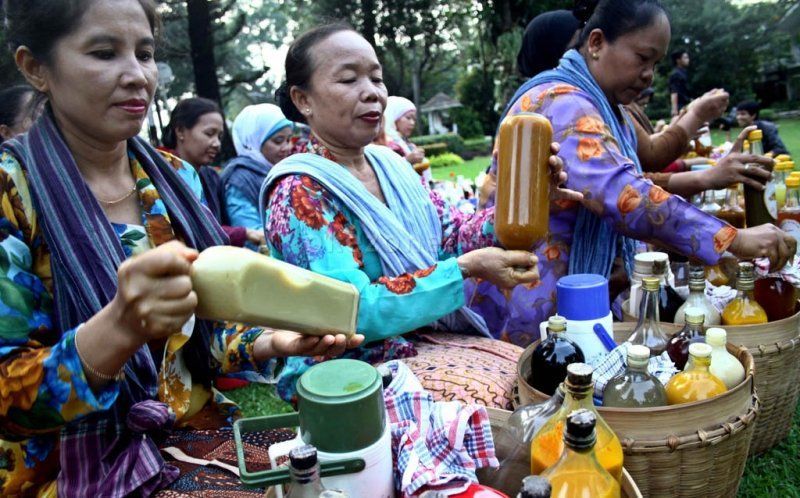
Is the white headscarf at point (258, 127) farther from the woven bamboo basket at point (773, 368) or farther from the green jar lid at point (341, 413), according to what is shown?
the green jar lid at point (341, 413)

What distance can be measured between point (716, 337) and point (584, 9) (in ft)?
6.26

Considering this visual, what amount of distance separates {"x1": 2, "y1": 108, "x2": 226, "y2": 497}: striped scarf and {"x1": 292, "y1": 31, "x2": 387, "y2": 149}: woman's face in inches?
38.4

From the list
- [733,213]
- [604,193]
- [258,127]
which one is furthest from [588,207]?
[258,127]

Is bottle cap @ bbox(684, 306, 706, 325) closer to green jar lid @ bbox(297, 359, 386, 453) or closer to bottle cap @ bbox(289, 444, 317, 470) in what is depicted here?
green jar lid @ bbox(297, 359, 386, 453)

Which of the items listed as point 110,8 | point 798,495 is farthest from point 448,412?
point 798,495

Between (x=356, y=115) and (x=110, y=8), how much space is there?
37.4 inches

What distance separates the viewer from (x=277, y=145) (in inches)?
227

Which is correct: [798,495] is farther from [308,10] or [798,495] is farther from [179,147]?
[308,10]

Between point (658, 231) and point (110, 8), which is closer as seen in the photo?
point (110, 8)

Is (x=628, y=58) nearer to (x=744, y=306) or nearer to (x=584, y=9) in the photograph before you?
(x=584, y=9)

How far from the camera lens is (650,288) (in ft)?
6.19

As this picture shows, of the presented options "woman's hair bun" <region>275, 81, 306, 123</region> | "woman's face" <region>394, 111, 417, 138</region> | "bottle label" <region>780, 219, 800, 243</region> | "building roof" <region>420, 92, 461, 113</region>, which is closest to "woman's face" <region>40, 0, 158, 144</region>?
"woman's hair bun" <region>275, 81, 306, 123</region>

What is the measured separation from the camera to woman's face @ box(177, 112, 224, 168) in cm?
533

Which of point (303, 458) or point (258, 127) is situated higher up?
point (258, 127)
